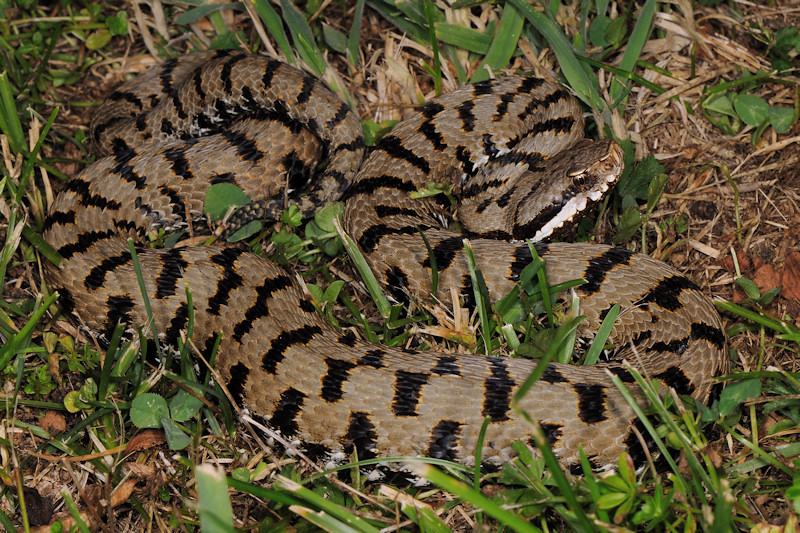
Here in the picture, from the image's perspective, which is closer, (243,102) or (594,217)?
Result: (594,217)

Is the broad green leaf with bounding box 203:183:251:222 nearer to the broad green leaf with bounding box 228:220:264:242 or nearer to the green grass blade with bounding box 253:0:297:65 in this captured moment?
the broad green leaf with bounding box 228:220:264:242

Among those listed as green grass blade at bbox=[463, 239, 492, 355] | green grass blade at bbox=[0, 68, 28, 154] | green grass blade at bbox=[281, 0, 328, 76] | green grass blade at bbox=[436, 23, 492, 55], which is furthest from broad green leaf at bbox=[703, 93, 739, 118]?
green grass blade at bbox=[0, 68, 28, 154]

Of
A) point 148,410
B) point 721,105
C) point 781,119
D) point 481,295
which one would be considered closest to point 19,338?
point 148,410

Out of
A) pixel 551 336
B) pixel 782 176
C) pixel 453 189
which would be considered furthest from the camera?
pixel 453 189

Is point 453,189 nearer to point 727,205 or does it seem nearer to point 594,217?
point 594,217

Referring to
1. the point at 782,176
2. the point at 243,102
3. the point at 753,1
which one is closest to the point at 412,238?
the point at 243,102
